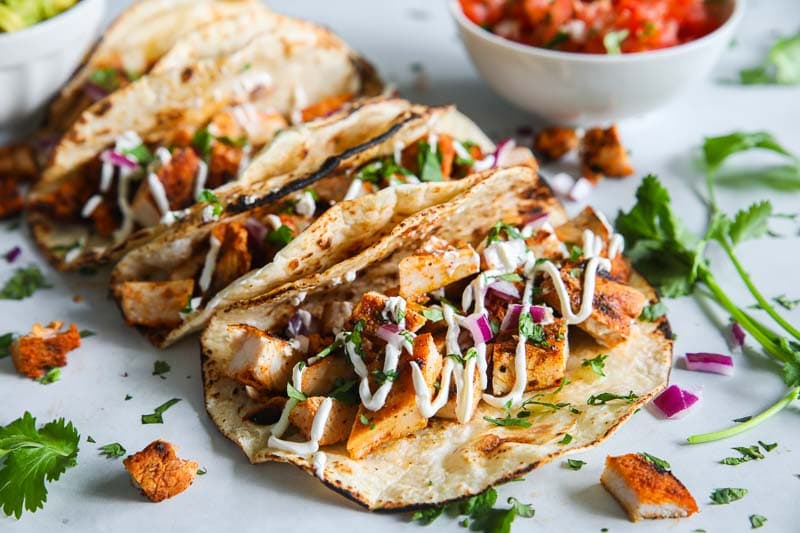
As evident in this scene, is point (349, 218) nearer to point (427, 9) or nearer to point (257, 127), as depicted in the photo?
point (257, 127)

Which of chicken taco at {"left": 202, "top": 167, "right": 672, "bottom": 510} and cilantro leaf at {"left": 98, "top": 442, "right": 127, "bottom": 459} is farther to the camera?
cilantro leaf at {"left": 98, "top": 442, "right": 127, "bottom": 459}

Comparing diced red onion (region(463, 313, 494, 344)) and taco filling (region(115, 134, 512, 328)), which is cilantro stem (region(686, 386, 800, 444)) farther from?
taco filling (region(115, 134, 512, 328))

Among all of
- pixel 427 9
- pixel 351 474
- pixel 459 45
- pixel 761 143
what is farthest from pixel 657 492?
pixel 427 9

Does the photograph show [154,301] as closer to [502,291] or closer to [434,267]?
[434,267]

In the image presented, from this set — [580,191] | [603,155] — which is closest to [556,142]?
[603,155]

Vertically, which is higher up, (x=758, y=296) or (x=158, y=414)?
(x=758, y=296)

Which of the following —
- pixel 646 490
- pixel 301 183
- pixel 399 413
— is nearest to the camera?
pixel 646 490

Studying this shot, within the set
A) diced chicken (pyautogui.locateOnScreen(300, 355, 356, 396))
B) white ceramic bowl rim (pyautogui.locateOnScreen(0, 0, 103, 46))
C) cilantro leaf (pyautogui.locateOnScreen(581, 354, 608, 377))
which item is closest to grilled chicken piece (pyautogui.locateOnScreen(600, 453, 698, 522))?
cilantro leaf (pyautogui.locateOnScreen(581, 354, 608, 377))
